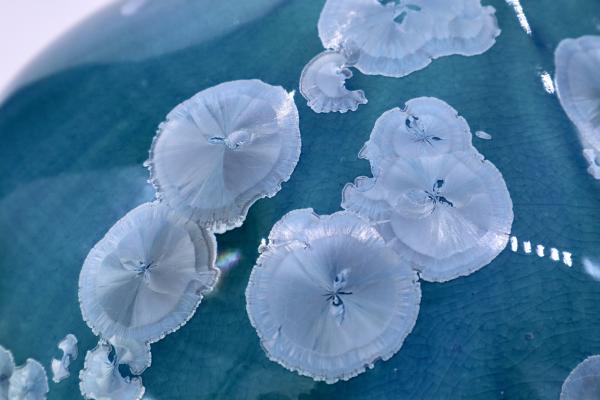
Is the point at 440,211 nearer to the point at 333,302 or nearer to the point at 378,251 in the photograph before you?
the point at 378,251

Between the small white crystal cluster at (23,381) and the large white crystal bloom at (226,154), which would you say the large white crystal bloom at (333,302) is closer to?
the large white crystal bloom at (226,154)

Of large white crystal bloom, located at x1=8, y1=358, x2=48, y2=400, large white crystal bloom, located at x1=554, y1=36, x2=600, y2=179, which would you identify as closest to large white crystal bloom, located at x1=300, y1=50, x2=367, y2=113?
large white crystal bloom, located at x1=554, y1=36, x2=600, y2=179

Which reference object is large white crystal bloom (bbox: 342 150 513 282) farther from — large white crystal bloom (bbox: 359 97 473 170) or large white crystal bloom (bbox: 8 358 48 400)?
large white crystal bloom (bbox: 8 358 48 400)

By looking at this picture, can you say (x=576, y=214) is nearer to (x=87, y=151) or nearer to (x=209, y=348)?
(x=209, y=348)

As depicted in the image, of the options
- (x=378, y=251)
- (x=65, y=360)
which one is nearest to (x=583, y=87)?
(x=378, y=251)

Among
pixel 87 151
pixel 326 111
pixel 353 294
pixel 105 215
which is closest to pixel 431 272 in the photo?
pixel 353 294

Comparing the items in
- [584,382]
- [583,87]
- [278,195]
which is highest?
[278,195]
